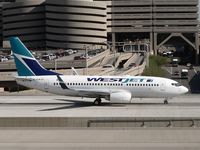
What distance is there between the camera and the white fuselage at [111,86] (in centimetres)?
4981

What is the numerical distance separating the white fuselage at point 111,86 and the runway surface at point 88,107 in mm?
982

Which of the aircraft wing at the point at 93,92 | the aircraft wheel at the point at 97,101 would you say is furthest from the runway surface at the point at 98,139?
the aircraft wheel at the point at 97,101

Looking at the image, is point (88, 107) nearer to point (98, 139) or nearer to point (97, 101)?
point (97, 101)

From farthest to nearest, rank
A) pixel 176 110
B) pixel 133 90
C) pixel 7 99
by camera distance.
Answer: pixel 7 99, pixel 133 90, pixel 176 110

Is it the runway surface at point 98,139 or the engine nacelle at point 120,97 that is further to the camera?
the engine nacelle at point 120,97

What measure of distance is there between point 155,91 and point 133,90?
6.90ft

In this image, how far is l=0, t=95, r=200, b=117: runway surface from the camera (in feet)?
134

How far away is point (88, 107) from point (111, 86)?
4.29 metres

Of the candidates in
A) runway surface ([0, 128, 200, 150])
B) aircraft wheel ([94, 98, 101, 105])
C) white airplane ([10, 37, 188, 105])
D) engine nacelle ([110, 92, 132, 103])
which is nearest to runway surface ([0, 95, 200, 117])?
engine nacelle ([110, 92, 132, 103])

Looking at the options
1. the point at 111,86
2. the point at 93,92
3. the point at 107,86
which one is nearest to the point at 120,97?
the point at 111,86

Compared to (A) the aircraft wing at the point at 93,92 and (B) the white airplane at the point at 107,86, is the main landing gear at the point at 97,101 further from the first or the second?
(A) the aircraft wing at the point at 93,92

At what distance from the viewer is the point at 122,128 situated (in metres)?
28.6

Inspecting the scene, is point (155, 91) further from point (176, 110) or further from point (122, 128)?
point (122, 128)

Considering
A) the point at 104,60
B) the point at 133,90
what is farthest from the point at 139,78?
the point at 104,60
